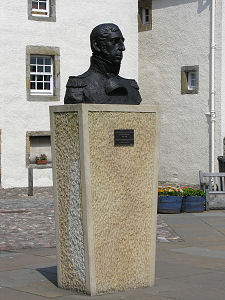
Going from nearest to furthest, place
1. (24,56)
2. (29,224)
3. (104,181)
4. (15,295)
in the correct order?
1. (15,295)
2. (104,181)
3. (29,224)
4. (24,56)

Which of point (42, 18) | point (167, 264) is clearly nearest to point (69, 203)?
point (167, 264)

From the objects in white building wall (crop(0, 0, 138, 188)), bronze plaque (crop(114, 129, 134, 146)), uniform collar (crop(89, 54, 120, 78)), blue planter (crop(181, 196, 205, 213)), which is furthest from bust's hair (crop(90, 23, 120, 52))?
white building wall (crop(0, 0, 138, 188))

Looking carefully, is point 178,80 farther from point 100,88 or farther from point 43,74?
point 100,88

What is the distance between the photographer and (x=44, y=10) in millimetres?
22750

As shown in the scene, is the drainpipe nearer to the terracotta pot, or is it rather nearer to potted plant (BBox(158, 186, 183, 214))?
the terracotta pot

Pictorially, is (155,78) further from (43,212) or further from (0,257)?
(0,257)

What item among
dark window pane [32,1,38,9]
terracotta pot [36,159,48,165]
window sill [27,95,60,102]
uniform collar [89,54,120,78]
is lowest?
terracotta pot [36,159,48,165]

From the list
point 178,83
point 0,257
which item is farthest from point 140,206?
point 178,83

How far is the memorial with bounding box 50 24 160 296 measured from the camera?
22.7 feet

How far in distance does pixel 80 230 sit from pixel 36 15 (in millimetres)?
16507

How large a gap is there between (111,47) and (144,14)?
18.5m

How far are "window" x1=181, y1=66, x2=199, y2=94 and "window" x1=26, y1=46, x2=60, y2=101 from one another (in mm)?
4134

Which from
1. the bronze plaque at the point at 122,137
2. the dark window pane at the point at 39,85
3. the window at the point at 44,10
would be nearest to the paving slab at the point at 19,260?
the bronze plaque at the point at 122,137

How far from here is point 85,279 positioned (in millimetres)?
7004
